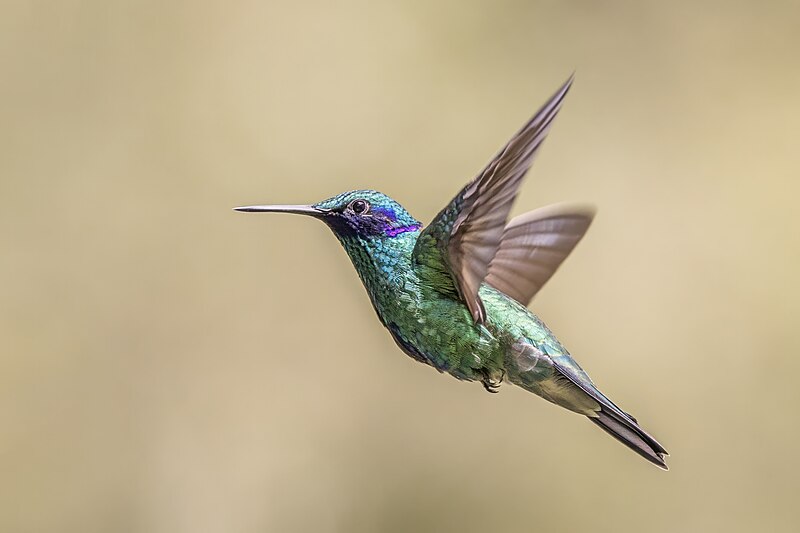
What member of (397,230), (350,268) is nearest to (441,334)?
(397,230)

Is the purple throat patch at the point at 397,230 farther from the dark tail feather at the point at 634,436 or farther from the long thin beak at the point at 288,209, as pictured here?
the dark tail feather at the point at 634,436

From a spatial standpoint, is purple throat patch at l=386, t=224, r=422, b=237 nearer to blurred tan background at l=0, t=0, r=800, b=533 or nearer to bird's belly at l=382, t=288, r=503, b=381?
bird's belly at l=382, t=288, r=503, b=381

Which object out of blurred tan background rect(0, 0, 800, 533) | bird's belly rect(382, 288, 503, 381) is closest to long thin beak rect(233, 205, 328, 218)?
bird's belly rect(382, 288, 503, 381)

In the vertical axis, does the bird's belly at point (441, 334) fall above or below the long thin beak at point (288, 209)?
below

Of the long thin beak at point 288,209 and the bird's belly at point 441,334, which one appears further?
the bird's belly at point 441,334

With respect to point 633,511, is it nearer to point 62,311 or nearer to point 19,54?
point 62,311

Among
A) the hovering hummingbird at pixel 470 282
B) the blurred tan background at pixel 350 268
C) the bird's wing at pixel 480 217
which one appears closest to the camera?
the bird's wing at pixel 480 217

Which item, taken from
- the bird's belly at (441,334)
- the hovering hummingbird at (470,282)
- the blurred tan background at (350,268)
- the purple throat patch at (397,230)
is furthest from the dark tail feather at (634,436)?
the blurred tan background at (350,268)

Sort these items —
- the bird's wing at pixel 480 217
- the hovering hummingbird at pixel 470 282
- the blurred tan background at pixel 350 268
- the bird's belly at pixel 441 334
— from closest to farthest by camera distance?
the bird's wing at pixel 480 217
the hovering hummingbird at pixel 470 282
the bird's belly at pixel 441 334
the blurred tan background at pixel 350 268

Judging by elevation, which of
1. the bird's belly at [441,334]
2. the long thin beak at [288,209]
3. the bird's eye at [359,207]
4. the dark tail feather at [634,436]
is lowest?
the dark tail feather at [634,436]
